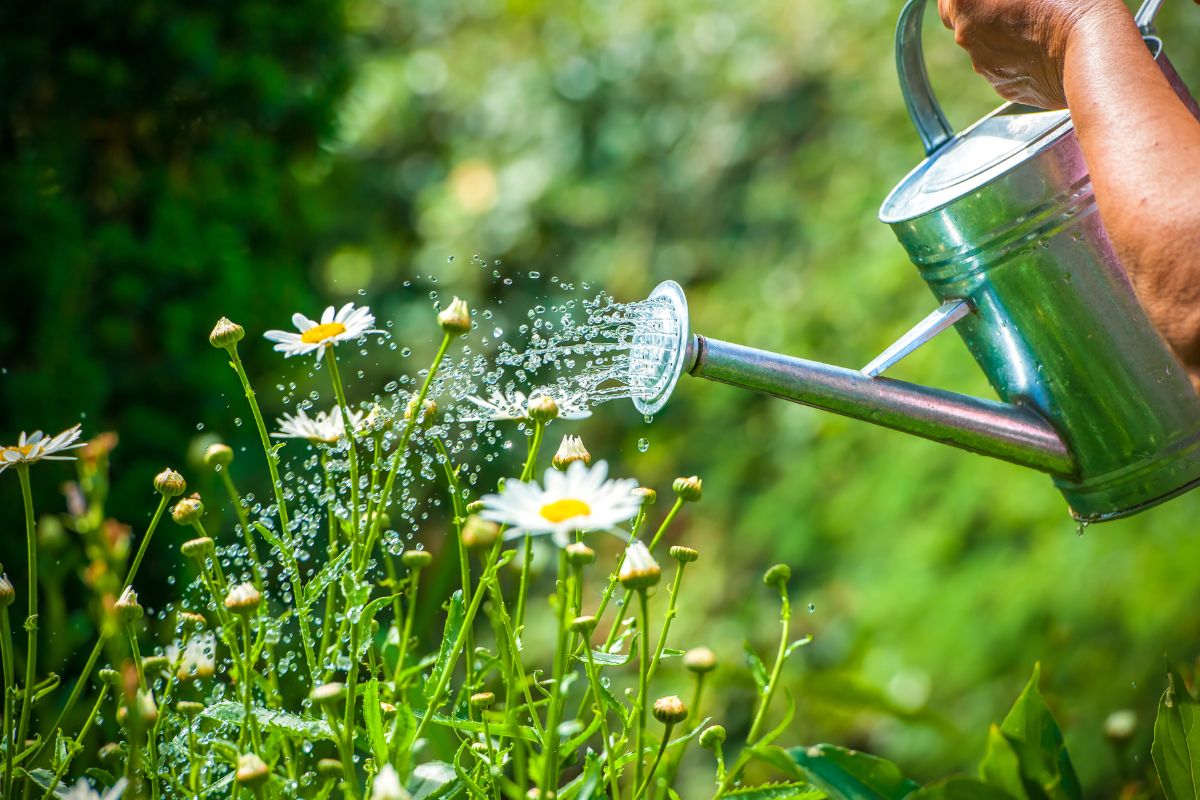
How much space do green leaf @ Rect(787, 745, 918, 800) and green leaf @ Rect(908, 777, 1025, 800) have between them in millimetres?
29

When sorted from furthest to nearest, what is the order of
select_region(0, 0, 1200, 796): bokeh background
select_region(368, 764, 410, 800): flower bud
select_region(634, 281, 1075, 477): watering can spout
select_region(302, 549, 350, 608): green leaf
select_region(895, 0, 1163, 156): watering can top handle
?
1. select_region(0, 0, 1200, 796): bokeh background
2. select_region(895, 0, 1163, 156): watering can top handle
3. select_region(634, 281, 1075, 477): watering can spout
4. select_region(302, 549, 350, 608): green leaf
5. select_region(368, 764, 410, 800): flower bud

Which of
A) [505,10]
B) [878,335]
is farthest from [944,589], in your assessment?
[505,10]

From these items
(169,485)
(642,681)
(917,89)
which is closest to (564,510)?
(642,681)

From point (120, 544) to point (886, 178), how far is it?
106 inches

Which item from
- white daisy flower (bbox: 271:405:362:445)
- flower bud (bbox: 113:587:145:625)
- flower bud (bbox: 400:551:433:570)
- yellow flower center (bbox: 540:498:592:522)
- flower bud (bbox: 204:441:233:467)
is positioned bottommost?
flower bud (bbox: 400:551:433:570)

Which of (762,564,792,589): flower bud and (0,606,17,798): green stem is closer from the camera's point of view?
(0,606,17,798): green stem

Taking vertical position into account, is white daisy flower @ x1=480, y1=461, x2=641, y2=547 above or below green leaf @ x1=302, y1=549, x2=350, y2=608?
above

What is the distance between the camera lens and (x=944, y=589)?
7.55ft

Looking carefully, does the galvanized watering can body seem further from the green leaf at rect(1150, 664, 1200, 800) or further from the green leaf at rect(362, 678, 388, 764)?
the green leaf at rect(362, 678, 388, 764)

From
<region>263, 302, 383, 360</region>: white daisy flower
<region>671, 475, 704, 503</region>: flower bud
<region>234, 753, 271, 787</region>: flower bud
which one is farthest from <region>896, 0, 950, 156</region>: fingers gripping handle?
<region>234, 753, 271, 787</region>: flower bud

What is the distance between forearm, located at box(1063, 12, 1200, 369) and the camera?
645 mm

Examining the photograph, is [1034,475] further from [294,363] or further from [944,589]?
[294,363]

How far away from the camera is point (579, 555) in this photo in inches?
23.2

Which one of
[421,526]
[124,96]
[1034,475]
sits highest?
[124,96]
